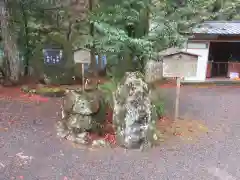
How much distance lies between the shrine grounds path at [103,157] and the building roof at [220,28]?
6.07 m

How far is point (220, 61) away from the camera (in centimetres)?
1703

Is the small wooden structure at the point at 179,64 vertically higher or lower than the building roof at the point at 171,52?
lower

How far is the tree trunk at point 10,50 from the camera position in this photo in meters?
12.4

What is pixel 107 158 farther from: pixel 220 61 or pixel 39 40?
pixel 220 61

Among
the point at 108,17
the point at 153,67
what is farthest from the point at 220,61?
the point at 108,17

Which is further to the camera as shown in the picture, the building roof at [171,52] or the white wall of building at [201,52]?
the white wall of building at [201,52]

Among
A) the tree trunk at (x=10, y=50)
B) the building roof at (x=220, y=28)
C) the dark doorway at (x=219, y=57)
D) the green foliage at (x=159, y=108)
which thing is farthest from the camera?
the dark doorway at (x=219, y=57)

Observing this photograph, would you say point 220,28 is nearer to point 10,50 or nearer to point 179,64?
point 179,64

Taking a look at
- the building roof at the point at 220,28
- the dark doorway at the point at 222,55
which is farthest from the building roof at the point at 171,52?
the dark doorway at the point at 222,55

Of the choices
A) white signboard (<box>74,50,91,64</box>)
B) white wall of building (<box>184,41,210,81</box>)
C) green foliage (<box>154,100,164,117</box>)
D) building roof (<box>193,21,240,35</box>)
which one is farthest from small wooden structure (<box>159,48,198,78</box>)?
white wall of building (<box>184,41,210,81</box>)

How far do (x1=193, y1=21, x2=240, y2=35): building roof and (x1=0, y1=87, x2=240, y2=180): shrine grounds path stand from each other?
607 centimetres

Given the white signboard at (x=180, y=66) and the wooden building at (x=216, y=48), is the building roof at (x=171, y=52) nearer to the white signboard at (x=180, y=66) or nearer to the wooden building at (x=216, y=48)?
the white signboard at (x=180, y=66)

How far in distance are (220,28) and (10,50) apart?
1041 centimetres

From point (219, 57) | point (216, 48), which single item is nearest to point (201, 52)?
point (216, 48)
